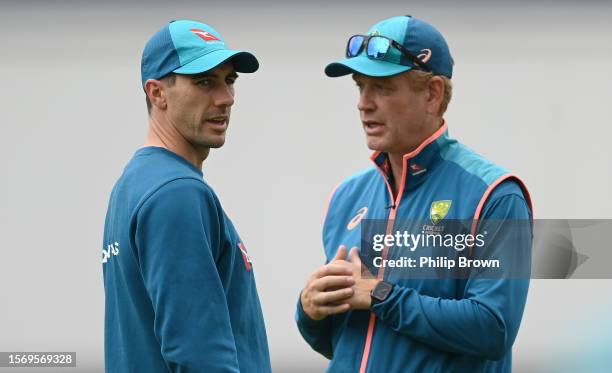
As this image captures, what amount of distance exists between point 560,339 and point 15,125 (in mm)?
2925

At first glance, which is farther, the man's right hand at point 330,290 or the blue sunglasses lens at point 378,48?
the blue sunglasses lens at point 378,48

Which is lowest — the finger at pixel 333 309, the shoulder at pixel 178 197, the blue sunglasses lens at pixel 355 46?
the finger at pixel 333 309

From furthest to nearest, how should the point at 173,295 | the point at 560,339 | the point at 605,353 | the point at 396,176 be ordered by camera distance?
the point at 560,339, the point at 605,353, the point at 396,176, the point at 173,295

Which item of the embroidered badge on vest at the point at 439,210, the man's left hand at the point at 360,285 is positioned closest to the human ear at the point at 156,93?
the man's left hand at the point at 360,285

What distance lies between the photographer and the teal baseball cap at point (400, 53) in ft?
10.0

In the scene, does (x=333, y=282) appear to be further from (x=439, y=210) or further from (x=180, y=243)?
(x=180, y=243)

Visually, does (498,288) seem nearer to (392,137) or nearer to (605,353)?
(392,137)

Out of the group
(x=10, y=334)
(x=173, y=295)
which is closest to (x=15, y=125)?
(x=10, y=334)

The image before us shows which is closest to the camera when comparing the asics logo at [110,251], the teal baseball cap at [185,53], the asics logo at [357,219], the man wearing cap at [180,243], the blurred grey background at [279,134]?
the man wearing cap at [180,243]

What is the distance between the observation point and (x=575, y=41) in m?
5.44

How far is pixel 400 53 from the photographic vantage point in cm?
305

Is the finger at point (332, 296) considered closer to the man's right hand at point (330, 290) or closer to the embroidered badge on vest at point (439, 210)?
the man's right hand at point (330, 290)

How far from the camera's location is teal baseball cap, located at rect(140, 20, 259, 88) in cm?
274

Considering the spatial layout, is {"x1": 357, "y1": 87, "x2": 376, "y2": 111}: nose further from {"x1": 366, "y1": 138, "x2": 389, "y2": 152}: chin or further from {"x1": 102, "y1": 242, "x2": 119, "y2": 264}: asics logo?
{"x1": 102, "y1": 242, "x2": 119, "y2": 264}: asics logo
